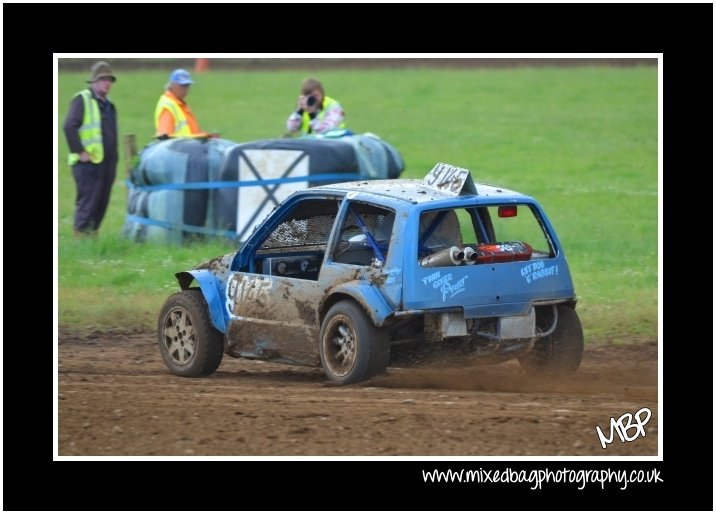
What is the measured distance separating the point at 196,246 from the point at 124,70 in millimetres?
16279

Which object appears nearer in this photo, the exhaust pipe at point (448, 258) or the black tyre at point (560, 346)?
the exhaust pipe at point (448, 258)

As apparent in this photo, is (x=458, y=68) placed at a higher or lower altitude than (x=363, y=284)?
higher

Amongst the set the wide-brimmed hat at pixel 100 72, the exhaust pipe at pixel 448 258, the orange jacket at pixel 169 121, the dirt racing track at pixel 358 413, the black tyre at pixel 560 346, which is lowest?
the dirt racing track at pixel 358 413

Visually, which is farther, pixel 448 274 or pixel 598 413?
pixel 448 274

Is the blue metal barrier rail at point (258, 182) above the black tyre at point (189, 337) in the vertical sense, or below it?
above

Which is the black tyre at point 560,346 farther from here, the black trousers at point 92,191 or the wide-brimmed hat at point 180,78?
the wide-brimmed hat at point 180,78

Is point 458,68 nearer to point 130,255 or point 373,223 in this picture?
point 130,255

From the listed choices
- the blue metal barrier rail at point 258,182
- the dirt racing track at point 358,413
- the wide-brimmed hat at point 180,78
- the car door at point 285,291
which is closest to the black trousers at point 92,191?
the blue metal barrier rail at point 258,182

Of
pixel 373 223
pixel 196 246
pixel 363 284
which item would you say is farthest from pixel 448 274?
pixel 196 246

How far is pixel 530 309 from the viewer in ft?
32.1

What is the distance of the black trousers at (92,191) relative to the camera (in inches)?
647

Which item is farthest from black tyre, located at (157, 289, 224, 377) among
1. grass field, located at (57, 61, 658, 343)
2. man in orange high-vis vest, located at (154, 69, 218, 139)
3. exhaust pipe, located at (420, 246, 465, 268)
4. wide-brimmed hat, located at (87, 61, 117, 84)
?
man in orange high-vis vest, located at (154, 69, 218, 139)

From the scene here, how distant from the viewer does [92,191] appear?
54.1ft

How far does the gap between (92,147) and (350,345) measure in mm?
7745
